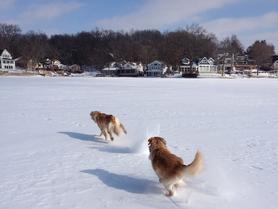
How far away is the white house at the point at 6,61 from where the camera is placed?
113 meters

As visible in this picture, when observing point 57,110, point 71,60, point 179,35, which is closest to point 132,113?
point 57,110

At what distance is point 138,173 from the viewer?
20.4ft

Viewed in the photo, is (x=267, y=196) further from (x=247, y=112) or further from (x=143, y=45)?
(x=143, y=45)

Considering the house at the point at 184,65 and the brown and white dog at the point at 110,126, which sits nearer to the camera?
the brown and white dog at the point at 110,126

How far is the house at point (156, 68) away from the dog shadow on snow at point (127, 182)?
94742 millimetres

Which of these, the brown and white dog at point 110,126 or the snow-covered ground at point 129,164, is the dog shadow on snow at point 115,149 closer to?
the snow-covered ground at point 129,164

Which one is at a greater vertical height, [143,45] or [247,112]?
[143,45]

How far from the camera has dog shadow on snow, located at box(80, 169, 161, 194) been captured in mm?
5422

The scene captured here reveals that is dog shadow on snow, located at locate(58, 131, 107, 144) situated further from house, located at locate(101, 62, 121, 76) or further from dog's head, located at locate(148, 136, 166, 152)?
house, located at locate(101, 62, 121, 76)

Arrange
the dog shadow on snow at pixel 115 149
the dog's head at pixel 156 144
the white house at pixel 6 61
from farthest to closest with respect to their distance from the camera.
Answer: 1. the white house at pixel 6 61
2. the dog shadow on snow at pixel 115 149
3. the dog's head at pixel 156 144

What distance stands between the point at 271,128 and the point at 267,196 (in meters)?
6.10

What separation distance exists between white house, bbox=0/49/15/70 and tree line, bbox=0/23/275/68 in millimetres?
2672

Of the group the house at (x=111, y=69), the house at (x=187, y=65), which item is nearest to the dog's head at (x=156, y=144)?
the house at (x=111, y=69)

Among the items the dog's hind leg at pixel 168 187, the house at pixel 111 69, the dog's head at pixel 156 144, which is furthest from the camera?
the house at pixel 111 69
